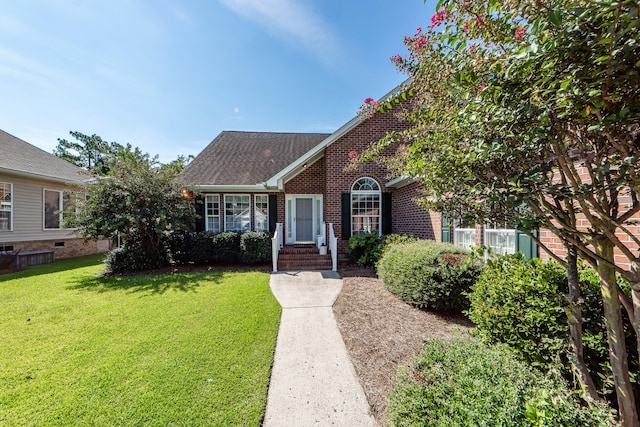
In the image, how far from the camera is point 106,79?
8.56 metres

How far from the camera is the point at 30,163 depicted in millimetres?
11375

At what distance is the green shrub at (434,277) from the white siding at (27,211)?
13635mm

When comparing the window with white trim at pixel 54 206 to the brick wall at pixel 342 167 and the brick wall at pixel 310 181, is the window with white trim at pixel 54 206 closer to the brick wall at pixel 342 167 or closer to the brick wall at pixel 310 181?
the brick wall at pixel 310 181

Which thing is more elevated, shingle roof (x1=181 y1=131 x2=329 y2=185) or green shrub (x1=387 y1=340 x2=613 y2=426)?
shingle roof (x1=181 y1=131 x2=329 y2=185)

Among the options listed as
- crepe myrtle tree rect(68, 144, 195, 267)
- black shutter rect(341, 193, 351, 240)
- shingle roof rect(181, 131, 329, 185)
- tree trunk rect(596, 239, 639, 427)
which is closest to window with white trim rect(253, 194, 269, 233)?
shingle roof rect(181, 131, 329, 185)

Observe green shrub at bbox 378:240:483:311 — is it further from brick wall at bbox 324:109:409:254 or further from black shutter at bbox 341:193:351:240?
brick wall at bbox 324:109:409:254

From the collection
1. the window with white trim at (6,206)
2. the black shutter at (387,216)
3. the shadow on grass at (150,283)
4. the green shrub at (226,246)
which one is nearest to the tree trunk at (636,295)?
the shadow on grass at (150,283)

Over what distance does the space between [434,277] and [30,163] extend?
17.5 metres

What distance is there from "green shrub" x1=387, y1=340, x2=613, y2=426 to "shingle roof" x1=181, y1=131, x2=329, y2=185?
9688 millimetres

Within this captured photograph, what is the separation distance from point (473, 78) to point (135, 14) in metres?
8.54

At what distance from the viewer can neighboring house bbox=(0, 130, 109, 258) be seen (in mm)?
10172

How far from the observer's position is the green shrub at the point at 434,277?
15.1 feet

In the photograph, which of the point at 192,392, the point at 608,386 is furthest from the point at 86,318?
the point at 608,386

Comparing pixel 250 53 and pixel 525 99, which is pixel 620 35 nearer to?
pixel 525 99
